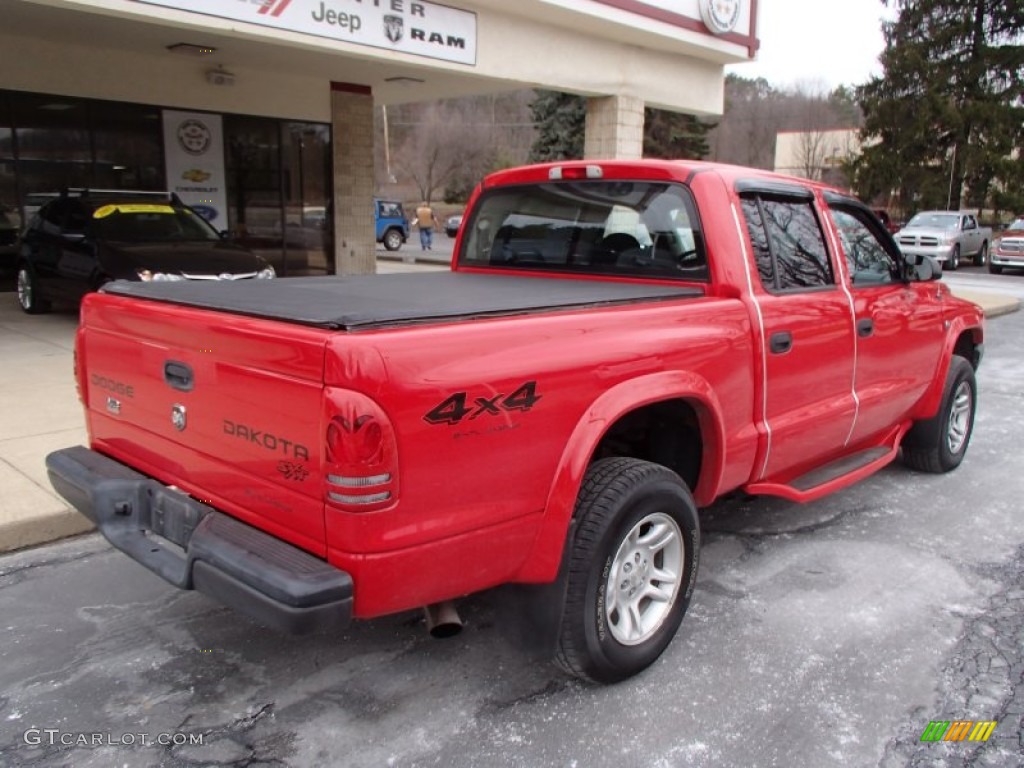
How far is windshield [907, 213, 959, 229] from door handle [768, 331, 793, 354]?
24.9m

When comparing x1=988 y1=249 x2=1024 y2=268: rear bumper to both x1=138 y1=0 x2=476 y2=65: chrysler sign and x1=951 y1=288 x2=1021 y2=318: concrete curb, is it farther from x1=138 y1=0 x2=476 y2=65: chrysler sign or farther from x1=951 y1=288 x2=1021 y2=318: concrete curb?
x1=138 y1=0 x2=476 y2=65: chrysler sign

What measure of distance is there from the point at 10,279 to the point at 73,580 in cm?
1116

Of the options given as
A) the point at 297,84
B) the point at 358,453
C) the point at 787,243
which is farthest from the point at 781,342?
the point at 297,84

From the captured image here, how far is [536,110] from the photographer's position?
32.5m

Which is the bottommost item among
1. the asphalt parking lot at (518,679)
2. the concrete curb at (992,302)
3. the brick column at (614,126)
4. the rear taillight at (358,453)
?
the asphalt parking lot at (518,679)

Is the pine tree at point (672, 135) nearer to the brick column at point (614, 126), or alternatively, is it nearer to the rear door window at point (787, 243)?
the brick column at point (614, 126)

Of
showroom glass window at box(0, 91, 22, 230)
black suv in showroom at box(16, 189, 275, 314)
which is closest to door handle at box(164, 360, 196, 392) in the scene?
black suv in showroom at box(16, 189, 275, 314)

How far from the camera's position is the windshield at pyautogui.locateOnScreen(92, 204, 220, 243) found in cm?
991

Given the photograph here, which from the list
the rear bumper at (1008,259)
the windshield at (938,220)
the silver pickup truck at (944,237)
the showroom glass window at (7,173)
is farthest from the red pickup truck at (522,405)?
the windshield at (938,220)

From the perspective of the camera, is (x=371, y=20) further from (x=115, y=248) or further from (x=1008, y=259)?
(x=1008, y=259)

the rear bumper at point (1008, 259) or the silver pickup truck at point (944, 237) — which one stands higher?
the silver pickup truck at point (944, 237)

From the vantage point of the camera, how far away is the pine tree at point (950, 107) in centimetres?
3403

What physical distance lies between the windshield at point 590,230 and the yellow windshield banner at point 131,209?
705 cm

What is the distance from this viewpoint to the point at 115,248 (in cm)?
940
